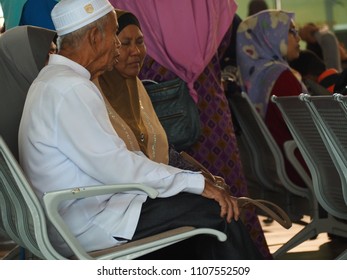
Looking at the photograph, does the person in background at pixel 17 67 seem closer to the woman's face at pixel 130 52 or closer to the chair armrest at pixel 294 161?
the woman's face at pixel 130 52

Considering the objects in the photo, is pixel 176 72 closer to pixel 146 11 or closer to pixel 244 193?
pixel 146 11

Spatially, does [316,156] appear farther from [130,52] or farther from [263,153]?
[263,153]

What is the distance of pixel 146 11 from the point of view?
4246mm

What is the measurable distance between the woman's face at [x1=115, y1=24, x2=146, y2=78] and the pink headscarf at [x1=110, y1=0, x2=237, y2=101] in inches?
24.4

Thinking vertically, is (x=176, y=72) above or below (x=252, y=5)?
above

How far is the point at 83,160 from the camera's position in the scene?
280cm

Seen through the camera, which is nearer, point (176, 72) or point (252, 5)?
point (176, 72)

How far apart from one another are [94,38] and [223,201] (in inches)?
25.6

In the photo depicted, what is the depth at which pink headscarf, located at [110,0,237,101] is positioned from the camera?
425 cm

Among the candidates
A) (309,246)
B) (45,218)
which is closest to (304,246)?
(309,246)

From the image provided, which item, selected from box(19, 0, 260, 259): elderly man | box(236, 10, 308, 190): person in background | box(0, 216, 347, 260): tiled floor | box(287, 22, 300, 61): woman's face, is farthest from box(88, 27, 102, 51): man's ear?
box(287, 22, 300, 61): woman's face

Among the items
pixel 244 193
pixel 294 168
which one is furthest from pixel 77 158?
pixel 294 168

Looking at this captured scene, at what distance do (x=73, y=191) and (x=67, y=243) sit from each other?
16 centimetres

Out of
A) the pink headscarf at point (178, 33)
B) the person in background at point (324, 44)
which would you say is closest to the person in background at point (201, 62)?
the pink headscarf at point (178, 33)
